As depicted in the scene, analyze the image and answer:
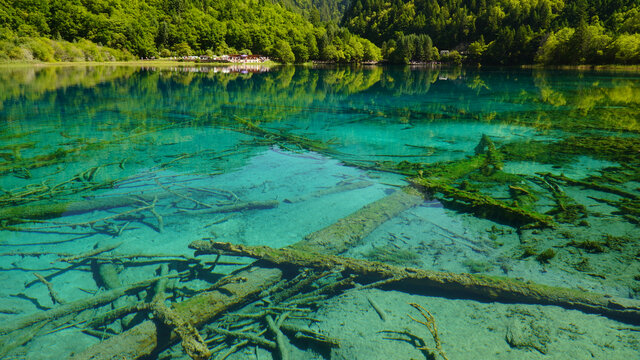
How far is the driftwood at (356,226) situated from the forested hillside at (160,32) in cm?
8107

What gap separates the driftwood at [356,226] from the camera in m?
4.99

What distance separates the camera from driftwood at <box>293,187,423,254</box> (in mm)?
4988

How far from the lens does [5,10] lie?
291ft

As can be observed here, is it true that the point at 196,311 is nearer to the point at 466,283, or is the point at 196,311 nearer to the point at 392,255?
the point at 392,255

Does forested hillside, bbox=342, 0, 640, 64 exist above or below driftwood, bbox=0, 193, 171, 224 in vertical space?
above

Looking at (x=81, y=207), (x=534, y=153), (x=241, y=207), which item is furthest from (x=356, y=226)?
(x=534, y=153)

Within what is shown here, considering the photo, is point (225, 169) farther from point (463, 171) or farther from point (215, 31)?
A: point (215, 31)

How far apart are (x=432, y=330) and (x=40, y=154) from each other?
11887mm

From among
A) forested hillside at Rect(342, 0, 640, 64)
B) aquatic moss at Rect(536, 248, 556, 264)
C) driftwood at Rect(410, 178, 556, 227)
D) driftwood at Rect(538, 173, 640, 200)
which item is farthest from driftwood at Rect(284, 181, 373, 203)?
forested hillside at Rect(342, 0, 640, 64)

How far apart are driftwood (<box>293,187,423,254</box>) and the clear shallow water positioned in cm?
16

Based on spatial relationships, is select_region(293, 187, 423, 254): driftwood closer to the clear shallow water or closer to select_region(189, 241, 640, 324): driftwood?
the clear shallow water

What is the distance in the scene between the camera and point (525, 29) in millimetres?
134125

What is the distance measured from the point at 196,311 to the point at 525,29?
166 metres

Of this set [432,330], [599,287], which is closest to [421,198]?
[599,287]
